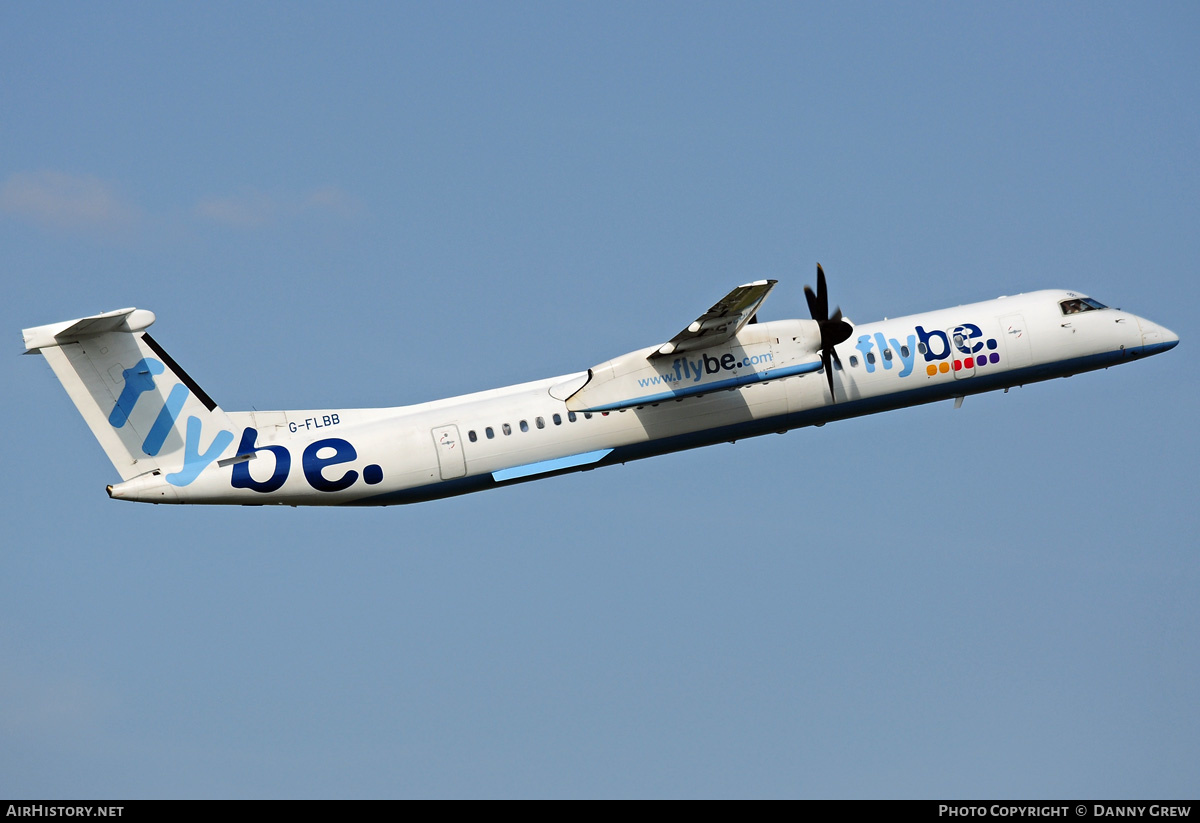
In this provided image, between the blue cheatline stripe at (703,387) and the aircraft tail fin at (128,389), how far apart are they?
8.57 m

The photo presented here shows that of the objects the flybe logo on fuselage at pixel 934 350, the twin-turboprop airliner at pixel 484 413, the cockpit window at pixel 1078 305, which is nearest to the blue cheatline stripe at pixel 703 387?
the twin-turboprop airliner at pixel 484 413

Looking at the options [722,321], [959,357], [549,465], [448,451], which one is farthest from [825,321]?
[448,451]

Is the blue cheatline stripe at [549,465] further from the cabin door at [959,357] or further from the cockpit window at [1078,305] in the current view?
the cockpit window at [1078,305]

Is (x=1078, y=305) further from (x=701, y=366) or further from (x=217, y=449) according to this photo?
(x=217, y=449)

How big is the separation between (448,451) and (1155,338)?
18.3m

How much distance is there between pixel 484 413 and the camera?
29.1m

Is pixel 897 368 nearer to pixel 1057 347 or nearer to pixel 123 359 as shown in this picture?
pixel 1057 347

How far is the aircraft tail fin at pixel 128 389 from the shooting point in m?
27.2

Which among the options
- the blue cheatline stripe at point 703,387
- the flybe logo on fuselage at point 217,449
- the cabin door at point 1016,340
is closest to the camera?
the flybe logo on fuselage at point 217,449

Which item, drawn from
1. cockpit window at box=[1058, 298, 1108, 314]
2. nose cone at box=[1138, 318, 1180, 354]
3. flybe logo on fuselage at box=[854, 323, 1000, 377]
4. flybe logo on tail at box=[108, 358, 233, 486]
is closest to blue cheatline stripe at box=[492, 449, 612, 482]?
flybe logo on tail at box=[108, 358, 233, 486]

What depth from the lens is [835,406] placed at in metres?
30.9
